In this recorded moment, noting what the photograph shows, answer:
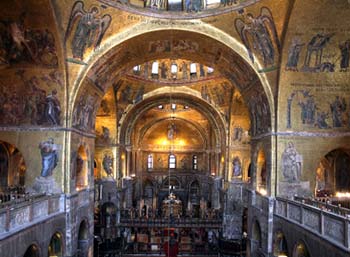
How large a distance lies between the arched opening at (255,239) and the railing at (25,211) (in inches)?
406

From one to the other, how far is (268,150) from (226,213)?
551 inches

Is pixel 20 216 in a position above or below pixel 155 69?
below

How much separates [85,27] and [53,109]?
13.3 feet

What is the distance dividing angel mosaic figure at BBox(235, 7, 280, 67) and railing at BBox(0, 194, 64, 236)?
11322 millimetres

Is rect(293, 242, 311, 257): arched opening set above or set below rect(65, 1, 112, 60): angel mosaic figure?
below

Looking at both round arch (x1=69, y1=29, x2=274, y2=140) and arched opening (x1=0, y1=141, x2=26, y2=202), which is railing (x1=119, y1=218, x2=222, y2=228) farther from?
round arch (x1=69, y1=29, x2=274, y2=140)

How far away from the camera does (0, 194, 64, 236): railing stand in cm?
→ 1115

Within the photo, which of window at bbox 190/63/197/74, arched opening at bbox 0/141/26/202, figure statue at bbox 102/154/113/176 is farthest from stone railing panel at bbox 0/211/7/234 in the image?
window at bbox 190/63/197/74

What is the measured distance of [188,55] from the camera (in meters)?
22.5

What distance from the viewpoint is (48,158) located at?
17.5 meters

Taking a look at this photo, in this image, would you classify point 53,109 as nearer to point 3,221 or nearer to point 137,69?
point 3,221

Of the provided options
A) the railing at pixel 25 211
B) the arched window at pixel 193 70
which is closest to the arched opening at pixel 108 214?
the arched window at pixel 193 70

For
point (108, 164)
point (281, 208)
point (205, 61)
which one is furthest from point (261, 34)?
point (108, 164)

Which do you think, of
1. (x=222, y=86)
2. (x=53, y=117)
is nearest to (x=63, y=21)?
(x=53, y=117)
